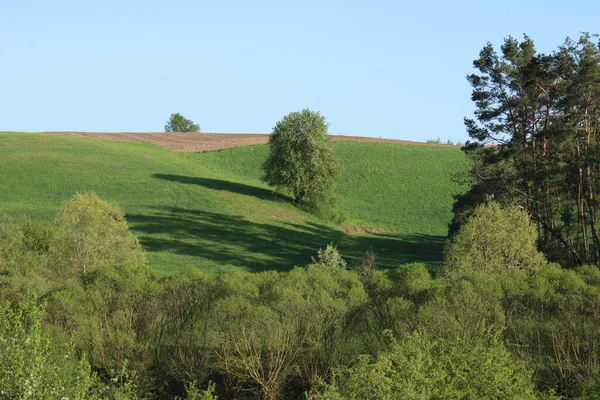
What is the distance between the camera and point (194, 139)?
539 ft

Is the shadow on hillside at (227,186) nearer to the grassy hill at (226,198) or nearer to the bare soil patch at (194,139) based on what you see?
the grassy hill at (226,198)

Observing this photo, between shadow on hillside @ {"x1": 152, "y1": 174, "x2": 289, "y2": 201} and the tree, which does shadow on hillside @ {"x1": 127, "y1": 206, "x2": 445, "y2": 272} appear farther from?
shadow on hillside @ {"x1": 152, "y1": 174, "x2": 289, "y2": 201}

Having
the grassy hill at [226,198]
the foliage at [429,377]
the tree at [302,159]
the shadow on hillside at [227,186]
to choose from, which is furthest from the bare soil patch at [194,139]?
the foliage at [429,377]

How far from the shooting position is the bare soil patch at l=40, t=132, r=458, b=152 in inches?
5994

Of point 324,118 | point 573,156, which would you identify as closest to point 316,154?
point 324,118

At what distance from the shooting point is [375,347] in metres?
42.1

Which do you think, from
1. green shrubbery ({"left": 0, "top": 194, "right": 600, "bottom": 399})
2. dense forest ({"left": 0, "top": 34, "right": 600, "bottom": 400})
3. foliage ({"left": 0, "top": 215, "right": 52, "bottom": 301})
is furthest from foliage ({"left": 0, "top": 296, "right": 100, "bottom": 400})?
foliage ({"left": 0, "top": 215, "right": 52, "bottom": 301})

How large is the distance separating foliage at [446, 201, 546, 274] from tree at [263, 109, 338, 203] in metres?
45.7

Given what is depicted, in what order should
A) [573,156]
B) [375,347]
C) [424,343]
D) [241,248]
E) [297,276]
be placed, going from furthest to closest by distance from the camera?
[241,248] → [573,156] → [297,276] → [375,347] → [424,343]

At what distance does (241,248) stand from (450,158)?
231 ft

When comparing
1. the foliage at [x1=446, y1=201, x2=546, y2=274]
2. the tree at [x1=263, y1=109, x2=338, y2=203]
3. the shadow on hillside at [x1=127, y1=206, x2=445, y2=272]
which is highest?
the tree at [x1=263, y1=109, x2=338, y2=203]

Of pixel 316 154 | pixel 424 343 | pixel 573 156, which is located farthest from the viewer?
pixel 316 154

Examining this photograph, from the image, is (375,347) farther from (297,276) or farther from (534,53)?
(534,53)

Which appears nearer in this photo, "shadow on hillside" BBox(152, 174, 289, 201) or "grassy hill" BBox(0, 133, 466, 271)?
"grassy hill" BBox(0, 133, 466, 271)
